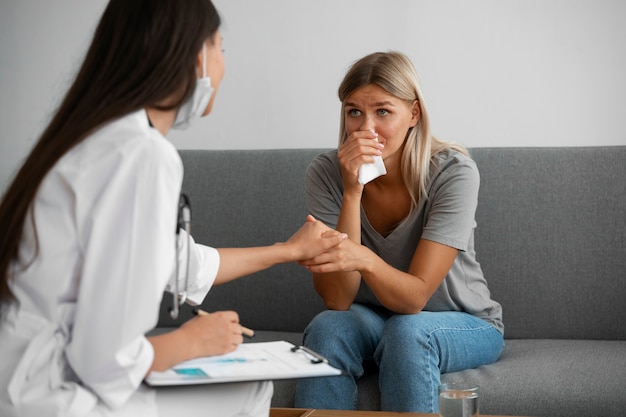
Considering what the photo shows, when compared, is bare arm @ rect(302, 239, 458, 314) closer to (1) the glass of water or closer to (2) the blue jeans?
(2) the blue jeans

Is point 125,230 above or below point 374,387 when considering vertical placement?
above

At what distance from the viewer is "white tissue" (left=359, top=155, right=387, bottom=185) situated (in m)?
2.24

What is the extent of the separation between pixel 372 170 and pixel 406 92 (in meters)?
0.24

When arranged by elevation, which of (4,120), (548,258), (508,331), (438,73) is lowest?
(508,331)

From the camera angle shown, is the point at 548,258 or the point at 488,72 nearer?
the point at 548,258

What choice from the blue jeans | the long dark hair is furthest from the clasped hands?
the long dark hair

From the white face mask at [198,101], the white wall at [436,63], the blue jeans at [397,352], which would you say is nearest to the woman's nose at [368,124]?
the blue jeans at [397,352]

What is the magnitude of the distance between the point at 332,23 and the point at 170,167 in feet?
6.18

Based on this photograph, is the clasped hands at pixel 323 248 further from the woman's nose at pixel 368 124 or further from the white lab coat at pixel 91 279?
the white lab coat at pixel 91 279

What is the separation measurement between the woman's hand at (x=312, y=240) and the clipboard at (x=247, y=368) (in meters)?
0.44

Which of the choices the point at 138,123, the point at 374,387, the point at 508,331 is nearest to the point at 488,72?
the point at 508,331

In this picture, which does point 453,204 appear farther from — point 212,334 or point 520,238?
point 212,334

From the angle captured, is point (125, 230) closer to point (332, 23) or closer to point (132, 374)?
point (132, 374)

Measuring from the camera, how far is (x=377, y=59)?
231 cm
